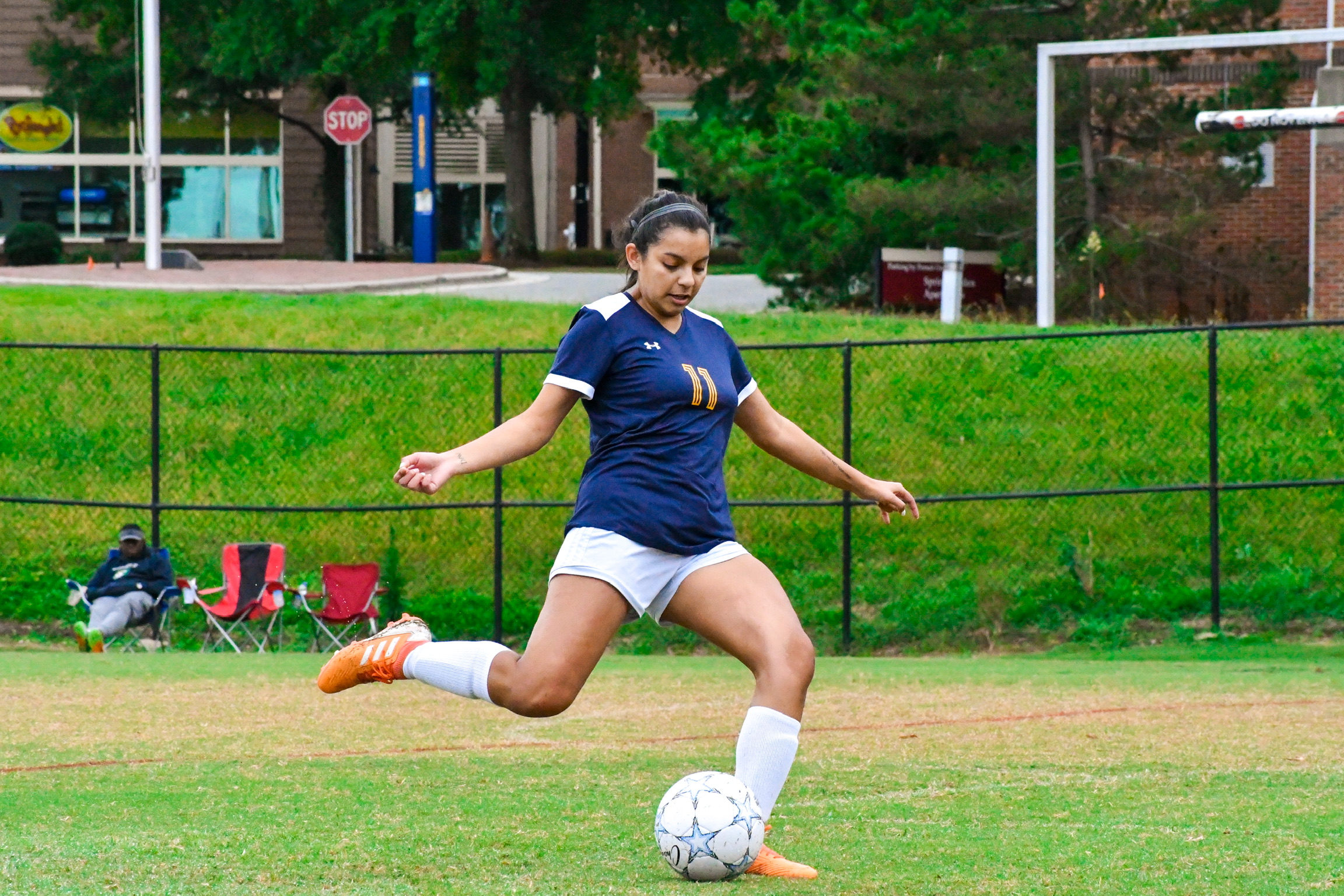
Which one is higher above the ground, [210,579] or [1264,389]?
[1264,389]

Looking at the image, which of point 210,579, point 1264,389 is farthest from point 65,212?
point 1264,389

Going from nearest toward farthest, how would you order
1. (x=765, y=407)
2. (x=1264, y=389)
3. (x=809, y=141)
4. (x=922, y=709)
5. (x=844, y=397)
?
(x=765, y=407) → (x=922, y=709) → (x=844, y=397) → (x=1264, y=389) → (x=809, y=141)

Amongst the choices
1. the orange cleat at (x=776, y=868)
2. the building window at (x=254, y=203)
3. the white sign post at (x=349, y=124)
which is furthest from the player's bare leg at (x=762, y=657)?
the building window at (x=254, y=203)

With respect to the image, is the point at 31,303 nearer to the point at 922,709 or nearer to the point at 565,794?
the point at 922,709

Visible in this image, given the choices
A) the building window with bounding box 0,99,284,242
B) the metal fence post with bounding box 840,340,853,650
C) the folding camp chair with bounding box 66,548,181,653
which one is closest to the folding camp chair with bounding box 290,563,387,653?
the folding camp chair with bounding box 66,548,181,653

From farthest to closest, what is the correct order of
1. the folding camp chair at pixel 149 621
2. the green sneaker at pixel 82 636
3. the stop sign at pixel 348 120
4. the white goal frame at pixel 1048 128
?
the stop sign at pixel 348 120 → the white goal frame at pixel 1048 128 → the folding camp chair at pixel 149 621 → the green sneaker at pixel 82 636

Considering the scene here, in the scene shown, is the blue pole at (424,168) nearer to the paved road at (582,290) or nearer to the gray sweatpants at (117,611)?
the paved road at (582,290)

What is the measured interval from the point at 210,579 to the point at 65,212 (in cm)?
3255

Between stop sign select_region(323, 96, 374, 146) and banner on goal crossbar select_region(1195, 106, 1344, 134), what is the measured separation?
21187 mm

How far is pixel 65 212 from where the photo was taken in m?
45.1

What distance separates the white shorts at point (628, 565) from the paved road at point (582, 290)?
1771cm

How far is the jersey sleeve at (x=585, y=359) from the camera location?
5.08m

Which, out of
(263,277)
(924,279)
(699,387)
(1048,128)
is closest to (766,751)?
(699,387)

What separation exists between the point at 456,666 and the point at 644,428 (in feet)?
3.04
